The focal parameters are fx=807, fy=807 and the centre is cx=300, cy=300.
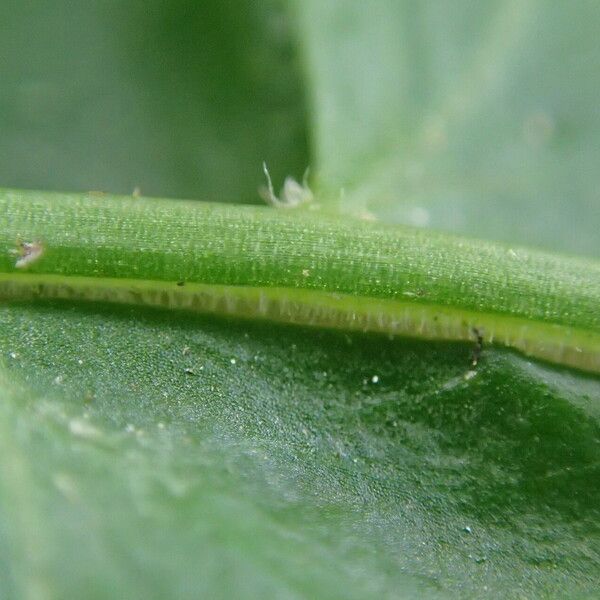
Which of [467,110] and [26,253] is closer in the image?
[26,253]

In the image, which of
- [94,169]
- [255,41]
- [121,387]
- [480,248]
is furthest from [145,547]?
[255,41]

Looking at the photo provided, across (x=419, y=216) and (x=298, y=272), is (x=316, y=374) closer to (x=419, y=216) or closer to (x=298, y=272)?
(x=298, y=272)

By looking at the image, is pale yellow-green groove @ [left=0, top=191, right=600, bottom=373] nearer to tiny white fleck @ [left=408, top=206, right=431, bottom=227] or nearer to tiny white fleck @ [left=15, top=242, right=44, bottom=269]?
tiny white fleck @ [left=15, top=242, right=44, bottom=269]

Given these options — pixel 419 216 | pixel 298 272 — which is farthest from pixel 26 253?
pixel 419 216

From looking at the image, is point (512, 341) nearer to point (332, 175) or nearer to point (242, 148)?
point (332, 175)

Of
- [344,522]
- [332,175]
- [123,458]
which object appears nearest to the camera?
[123,458]

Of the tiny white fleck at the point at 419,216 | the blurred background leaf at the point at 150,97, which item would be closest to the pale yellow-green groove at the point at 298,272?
the tiny white fleck at the point at 419,216

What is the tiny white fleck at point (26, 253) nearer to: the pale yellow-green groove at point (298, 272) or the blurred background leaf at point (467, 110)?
the pale yellow-green groove at point (298, 272)
